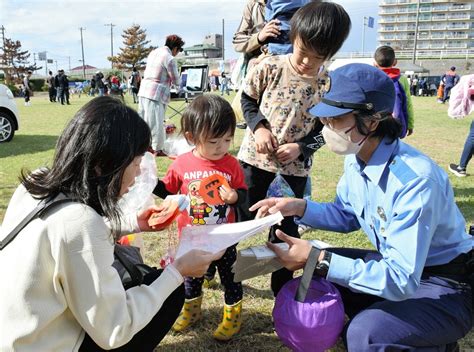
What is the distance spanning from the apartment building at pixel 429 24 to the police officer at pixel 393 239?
98.8m

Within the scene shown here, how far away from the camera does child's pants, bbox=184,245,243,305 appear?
88.7 inches

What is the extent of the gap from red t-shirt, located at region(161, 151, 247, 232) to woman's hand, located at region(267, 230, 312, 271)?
550 mm

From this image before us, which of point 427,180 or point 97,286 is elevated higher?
point 427,180

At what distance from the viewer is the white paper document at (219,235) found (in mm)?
1722

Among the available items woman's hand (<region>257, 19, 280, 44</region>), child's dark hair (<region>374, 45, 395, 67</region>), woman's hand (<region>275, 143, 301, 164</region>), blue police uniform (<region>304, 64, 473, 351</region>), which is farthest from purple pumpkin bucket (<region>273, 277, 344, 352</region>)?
child's dark hair (<region>374, 45, 395, 67</region>)

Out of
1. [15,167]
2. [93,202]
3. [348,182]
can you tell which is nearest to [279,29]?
[348,182]

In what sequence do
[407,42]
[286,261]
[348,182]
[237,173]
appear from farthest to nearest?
A: 1. [407,42]
2. [237,173]
3. [348,182]
4. [286,261]

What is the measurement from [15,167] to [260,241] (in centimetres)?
447

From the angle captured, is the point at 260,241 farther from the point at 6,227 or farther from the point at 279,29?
the point at 6,227

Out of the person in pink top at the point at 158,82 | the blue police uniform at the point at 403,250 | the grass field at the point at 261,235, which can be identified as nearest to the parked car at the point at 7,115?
the grass field at the point at 261,235

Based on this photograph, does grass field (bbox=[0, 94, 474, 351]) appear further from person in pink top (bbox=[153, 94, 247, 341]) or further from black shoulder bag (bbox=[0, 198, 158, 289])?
black shoulder bag (bbox=[0, 198, 158, 289])

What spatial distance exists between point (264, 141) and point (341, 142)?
525 mm

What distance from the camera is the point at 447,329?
5.60ft

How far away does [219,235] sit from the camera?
72.2 inches
